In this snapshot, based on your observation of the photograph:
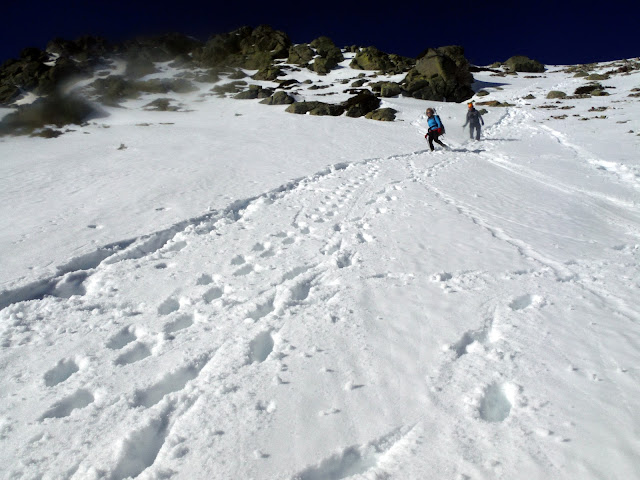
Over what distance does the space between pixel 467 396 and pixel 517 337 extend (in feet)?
2.82

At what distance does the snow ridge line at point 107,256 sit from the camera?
4.00 meters

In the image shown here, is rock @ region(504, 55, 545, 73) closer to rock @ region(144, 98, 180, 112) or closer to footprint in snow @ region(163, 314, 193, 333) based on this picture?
rock @ region(144, 98, 180, 112)

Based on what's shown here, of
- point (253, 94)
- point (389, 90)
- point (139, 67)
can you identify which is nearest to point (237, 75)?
point (139, 67)

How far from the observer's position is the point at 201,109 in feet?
102

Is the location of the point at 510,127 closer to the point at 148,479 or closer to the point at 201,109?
the point at 148,479

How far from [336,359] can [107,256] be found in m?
3.73

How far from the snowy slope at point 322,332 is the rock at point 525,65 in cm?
4897

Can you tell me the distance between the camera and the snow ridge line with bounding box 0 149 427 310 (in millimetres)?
4000

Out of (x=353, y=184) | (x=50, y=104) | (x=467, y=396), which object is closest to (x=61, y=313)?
(x=467, y=396)

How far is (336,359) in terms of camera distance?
2850 mm

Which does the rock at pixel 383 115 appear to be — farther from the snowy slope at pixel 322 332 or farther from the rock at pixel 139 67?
the rock at pixel 139 67

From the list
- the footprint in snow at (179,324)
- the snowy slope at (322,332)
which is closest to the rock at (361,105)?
the snowy slope at (322,332)

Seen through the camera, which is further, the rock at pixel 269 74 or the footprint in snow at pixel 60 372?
the rock at pixel 269 74

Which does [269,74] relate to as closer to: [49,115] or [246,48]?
[246,48]
